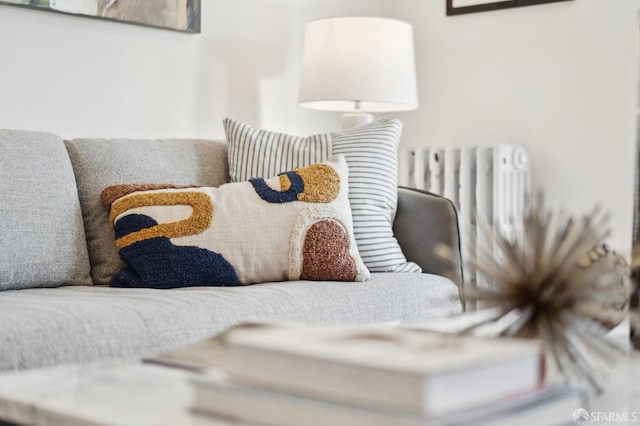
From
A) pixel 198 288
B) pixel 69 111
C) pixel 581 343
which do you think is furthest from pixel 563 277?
pixel 69 111

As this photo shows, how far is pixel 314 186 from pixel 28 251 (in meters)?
0.72

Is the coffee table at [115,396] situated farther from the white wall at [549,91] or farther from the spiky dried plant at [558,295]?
the white wall at [549,91]

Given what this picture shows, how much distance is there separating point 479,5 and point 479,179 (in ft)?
2.53

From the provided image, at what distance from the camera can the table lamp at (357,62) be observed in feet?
9.93

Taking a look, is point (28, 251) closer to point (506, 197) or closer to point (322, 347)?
point (322, 347)

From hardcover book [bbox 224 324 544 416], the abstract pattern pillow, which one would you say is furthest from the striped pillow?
hardcover book [bbox 224 324 544 416]

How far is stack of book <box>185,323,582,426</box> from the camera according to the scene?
761mm

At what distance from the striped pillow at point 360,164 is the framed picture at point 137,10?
51 centimetres

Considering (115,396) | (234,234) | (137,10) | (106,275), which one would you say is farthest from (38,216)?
(115,396)

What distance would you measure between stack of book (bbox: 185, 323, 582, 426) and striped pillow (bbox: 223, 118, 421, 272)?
153cm

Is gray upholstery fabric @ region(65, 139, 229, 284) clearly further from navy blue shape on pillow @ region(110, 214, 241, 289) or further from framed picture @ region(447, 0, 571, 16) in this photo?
framed picture @ region(447, 0, 571, 16)

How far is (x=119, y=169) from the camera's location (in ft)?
7.65

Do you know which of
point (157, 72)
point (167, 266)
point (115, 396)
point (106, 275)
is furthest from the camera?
point (157, 72)

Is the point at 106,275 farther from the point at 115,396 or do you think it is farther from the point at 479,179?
the point at 479,179
